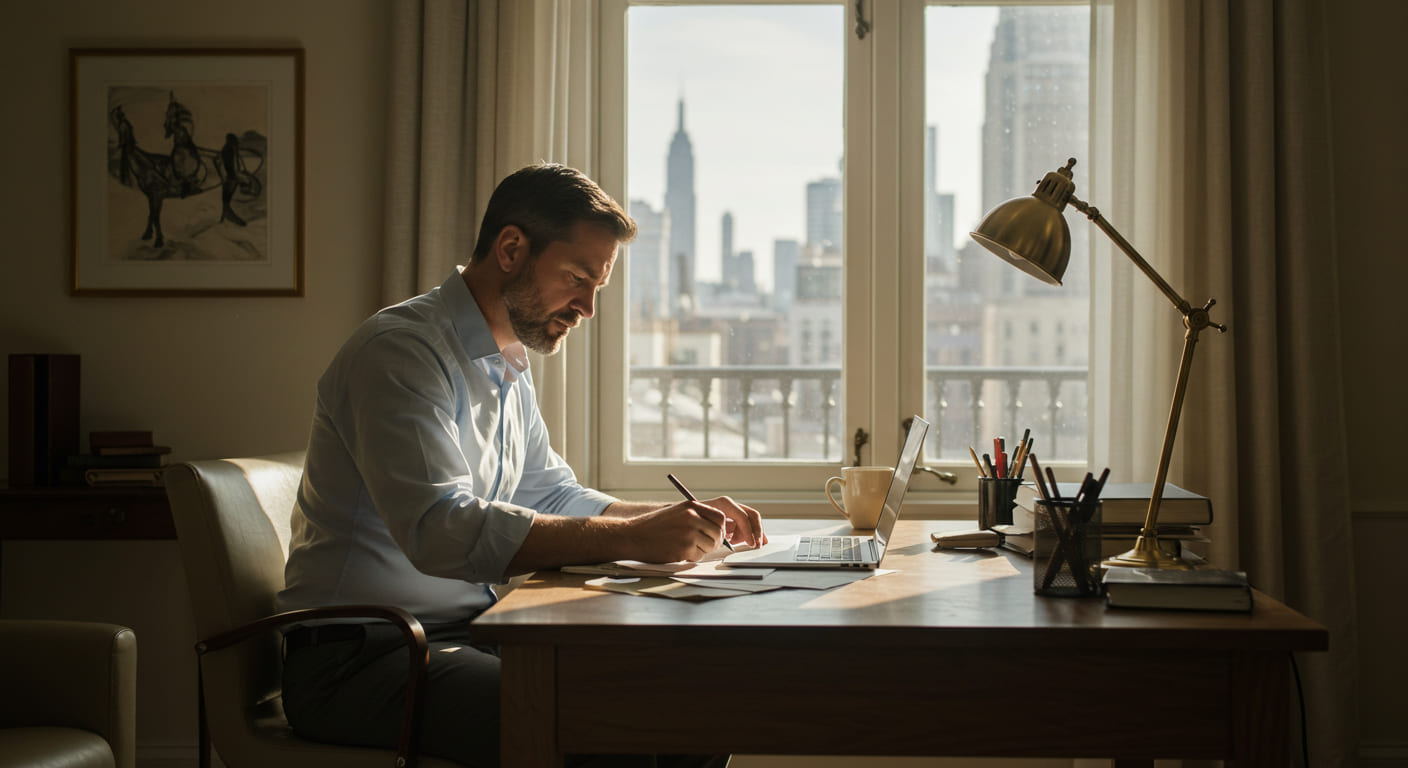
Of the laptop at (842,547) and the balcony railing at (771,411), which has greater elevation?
the balcony railing at (771,411)

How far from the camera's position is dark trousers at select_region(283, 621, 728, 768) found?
1523 millimetres

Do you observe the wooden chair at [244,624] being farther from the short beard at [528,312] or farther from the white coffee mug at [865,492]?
the white coffee mug at [865,492]

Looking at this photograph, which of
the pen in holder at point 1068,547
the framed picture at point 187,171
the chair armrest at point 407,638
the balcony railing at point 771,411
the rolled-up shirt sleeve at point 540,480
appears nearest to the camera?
the pen in holder at point 1068,547

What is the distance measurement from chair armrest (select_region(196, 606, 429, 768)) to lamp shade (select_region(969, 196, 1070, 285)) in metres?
1.04

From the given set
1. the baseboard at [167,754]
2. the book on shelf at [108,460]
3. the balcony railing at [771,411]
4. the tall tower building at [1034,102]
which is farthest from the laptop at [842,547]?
the baseboard at [167,754]

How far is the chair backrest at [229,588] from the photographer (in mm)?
1672

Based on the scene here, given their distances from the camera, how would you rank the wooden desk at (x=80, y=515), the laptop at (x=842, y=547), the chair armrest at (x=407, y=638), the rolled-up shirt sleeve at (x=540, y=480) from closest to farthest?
the chair armrest at (x=407, y=638)
the laptop at (x=842, y=547)
the rolled-up shirt sleeve at (x=540, y=480)
the wooden desk at (x=80, y=515)

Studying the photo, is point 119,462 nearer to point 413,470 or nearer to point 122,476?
point 122,476

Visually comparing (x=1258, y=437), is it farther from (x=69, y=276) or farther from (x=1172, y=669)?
(x=69, y=276)

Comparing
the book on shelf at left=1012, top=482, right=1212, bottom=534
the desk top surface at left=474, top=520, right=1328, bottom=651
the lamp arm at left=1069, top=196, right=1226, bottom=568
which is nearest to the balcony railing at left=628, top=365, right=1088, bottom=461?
the book on shelf at left=1012, top=482, right=1212, bottom=534

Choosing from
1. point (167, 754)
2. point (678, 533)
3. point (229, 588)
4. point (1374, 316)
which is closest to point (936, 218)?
point (1374, 316)

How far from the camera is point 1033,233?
1612mm

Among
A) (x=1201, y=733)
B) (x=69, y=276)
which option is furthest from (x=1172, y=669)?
(x=69, y=276)

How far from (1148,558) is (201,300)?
2513 millimetres
